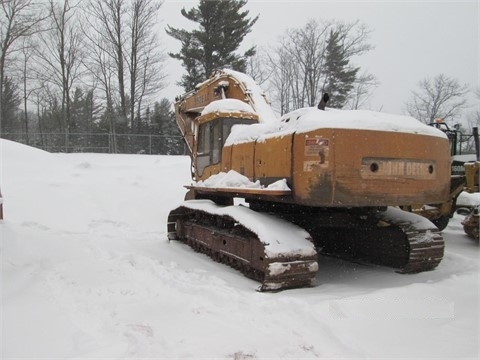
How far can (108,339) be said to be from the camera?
136 inches

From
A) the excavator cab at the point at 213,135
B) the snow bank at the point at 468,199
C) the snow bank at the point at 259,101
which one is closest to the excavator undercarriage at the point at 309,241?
the excavator cab at the point at 213,135

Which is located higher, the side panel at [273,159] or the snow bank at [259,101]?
the snow bank at [259,101]

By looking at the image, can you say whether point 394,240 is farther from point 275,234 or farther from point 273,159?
point 273,159

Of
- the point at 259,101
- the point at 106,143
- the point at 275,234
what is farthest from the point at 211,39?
the point at 275,234

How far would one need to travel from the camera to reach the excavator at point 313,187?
184 inches

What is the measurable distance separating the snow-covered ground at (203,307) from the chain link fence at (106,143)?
20563 millimetres

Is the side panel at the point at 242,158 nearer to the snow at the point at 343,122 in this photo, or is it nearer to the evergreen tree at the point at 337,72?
the snow at the point at 343,122

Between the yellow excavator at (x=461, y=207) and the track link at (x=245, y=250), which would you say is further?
the yellow excavator at (x=461, y=207)

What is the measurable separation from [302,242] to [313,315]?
4.19 feet

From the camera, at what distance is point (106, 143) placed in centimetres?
2800

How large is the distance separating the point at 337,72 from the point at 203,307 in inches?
1343

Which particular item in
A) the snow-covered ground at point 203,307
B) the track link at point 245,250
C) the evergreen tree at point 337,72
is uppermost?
the evergreen tree at point 337,72

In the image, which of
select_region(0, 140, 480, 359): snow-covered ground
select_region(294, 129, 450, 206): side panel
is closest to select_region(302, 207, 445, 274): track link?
select_region(0, 140, 480, 359): snow-covered ground

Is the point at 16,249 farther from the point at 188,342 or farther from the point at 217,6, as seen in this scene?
the point at 217,6
